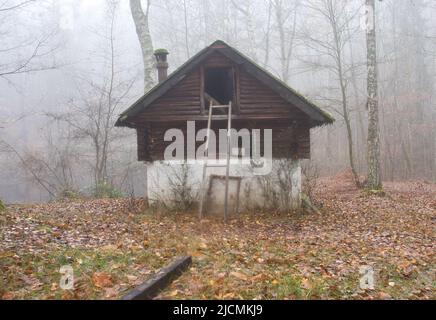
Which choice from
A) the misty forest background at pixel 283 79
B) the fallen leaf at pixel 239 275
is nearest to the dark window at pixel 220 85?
the misty forest background at pixel 283 79

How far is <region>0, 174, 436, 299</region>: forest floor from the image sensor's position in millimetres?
5062

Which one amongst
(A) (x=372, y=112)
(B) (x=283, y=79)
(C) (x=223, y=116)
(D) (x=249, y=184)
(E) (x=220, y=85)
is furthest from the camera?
(B) (x=283, y=79)

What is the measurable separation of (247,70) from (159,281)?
797 centimetres

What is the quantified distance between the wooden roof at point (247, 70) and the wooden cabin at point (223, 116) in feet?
0.09

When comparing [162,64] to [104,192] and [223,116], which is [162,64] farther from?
[104,192]

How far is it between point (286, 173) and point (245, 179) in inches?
49.1

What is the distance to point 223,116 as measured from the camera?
11.4 m

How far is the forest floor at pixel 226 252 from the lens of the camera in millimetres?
5062

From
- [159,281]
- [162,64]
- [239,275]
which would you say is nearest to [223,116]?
[162,64]

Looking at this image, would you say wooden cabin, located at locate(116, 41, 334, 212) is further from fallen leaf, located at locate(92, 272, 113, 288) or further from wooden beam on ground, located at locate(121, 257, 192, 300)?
fallen leaf, located at locate(92, 272, 113, 288)

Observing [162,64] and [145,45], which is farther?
[145,45]

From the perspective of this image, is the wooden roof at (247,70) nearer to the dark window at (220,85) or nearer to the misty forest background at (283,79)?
the dark window at (220,85)

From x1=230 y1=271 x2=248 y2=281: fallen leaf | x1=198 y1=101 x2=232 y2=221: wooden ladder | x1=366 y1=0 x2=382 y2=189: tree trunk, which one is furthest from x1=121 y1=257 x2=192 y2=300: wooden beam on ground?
x1=366 y1=0 x2=382 y2=189: tree trunk

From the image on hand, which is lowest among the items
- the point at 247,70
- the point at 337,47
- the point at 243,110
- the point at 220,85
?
the point at 243,110
